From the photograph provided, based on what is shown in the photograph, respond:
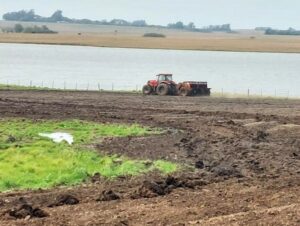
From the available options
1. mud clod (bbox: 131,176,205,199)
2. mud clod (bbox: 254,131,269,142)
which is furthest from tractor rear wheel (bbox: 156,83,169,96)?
mud clod (bbox: 131,176,205,199)

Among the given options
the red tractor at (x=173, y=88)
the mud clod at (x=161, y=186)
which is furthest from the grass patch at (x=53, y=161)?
the red tractor at (x=173, y=88)

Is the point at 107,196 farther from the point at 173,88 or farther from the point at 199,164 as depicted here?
the point at 173,88

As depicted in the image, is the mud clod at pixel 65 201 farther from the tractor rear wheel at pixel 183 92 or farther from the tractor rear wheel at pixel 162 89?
the tractor rear wheel at pixel 162 89

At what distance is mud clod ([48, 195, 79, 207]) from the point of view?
575 inches

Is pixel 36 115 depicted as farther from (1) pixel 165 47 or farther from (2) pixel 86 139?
(1) pixel 165 47

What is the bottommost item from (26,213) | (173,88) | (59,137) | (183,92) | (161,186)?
(183,92)

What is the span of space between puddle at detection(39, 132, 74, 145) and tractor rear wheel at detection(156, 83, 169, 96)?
1117 inches

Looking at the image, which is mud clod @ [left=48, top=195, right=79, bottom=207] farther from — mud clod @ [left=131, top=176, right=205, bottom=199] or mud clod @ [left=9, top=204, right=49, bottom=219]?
mud clod @ [left=131, top=176, right=205, bottom=199]

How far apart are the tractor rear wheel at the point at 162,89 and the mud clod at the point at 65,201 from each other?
128ft

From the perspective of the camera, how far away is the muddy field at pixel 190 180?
13188 millimetres

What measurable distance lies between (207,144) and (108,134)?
12.1 ft

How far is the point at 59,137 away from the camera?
25.0 meters

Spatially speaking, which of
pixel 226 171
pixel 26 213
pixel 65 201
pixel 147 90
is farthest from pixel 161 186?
pixel 147 90

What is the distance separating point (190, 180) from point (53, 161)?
465cm
